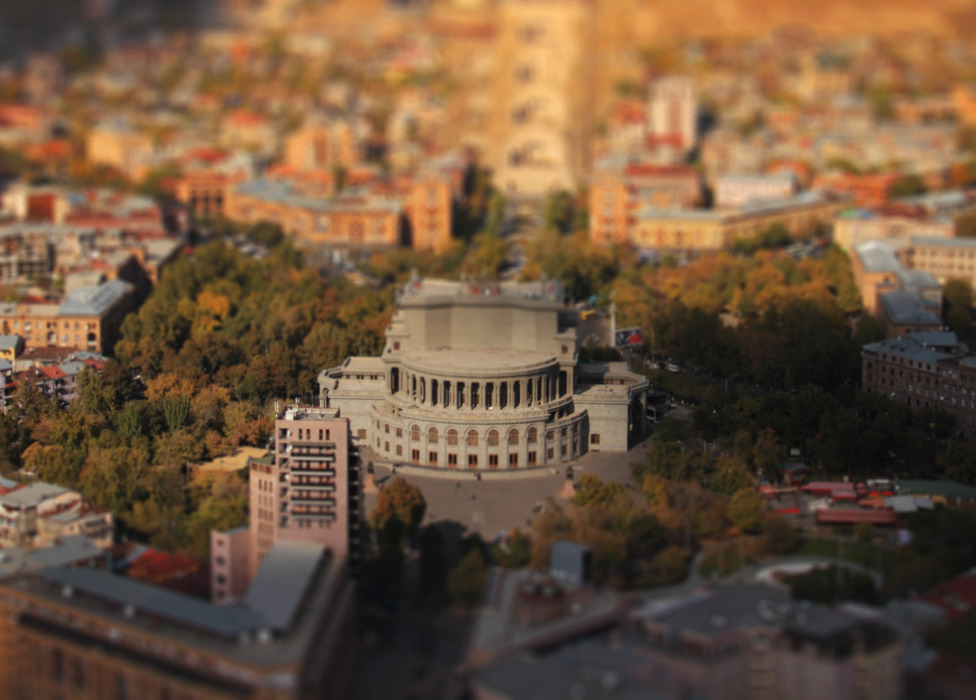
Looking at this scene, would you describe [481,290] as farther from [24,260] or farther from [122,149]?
[122,149]

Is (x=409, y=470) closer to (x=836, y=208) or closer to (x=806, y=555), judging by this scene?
(x=806, y=555)

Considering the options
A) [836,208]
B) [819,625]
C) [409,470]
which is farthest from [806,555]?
[836,208]

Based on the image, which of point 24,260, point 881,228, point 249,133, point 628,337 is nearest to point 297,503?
point 628,337

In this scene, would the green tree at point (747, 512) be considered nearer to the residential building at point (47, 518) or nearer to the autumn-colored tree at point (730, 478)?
the autumn-colored tree at point (730, 478)

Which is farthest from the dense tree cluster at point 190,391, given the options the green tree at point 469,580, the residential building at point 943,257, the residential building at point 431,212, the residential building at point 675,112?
the residential building at point 675,112

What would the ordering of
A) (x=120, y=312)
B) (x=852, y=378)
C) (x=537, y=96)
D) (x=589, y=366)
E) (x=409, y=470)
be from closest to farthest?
(x=409, y=470) → (x=589, y=366) → (x=852, y=378) → (x=120, y=312) → (x=537, y=96)
